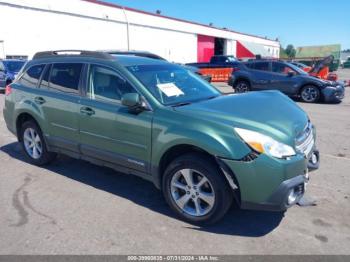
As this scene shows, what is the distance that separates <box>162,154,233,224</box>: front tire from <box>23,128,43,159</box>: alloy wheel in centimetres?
258

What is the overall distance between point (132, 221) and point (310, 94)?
10.9 metres

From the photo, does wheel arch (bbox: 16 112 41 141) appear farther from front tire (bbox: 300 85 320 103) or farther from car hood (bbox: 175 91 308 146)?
front tire (bbox: 300 85 320 103)

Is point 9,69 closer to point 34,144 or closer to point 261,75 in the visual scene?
point 261,75

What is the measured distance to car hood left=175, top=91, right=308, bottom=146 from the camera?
11.0ft

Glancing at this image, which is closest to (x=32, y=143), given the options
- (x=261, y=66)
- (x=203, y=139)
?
(x=203, y=139)

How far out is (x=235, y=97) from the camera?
14.2 feet

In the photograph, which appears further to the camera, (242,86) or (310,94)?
(242,86)

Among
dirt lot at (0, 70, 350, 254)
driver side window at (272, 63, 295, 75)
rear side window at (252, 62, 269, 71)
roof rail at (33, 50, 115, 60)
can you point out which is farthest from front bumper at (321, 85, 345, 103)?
roof rail at (33, 50, 115, 60)

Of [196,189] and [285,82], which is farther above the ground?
[285,82]

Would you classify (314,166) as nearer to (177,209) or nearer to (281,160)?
(281,160)

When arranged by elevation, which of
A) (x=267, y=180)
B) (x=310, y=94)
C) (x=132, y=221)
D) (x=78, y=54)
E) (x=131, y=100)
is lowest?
(x=132, y=221)

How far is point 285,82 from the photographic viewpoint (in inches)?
525

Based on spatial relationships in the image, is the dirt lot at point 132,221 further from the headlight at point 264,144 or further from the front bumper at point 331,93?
the front bumper at point 331,93

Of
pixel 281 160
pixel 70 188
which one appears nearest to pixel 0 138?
pixel 70 188
